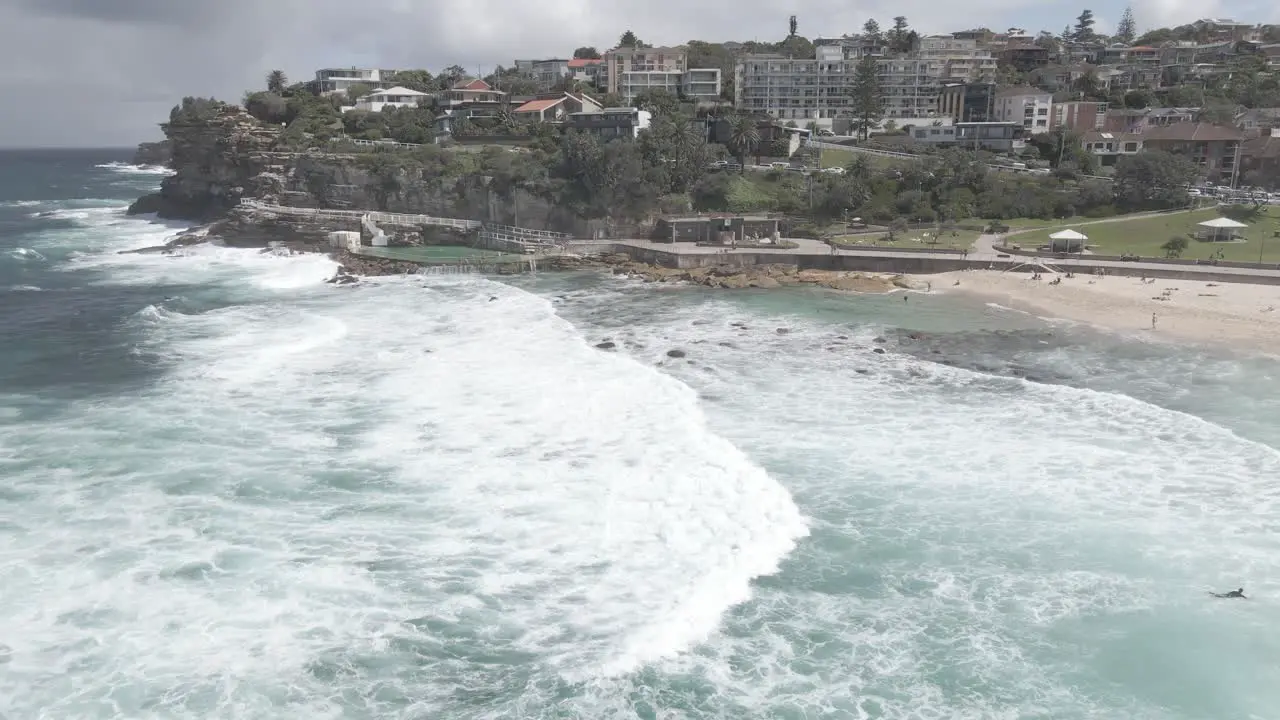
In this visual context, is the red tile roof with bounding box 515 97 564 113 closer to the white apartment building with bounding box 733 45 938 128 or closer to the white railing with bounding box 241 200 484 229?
the white apartment building with bounding box 733 45 938 128

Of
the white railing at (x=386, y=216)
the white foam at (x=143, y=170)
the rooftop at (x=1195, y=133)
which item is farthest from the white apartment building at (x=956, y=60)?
the white foam at (x=143, y=170)

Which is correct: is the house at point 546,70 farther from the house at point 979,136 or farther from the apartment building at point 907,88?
the house at point 979,136

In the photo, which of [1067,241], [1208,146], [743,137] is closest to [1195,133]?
[1208,146]

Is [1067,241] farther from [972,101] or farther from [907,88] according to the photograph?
[907,88]

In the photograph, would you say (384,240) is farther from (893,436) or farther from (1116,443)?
(1116,443)

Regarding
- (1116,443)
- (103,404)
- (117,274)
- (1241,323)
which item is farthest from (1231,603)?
(117,274)

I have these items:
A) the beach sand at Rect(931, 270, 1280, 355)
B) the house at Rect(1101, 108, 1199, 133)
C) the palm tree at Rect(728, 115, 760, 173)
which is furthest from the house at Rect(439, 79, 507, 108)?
the house at Rect(1101, 108, 1199, 133)
